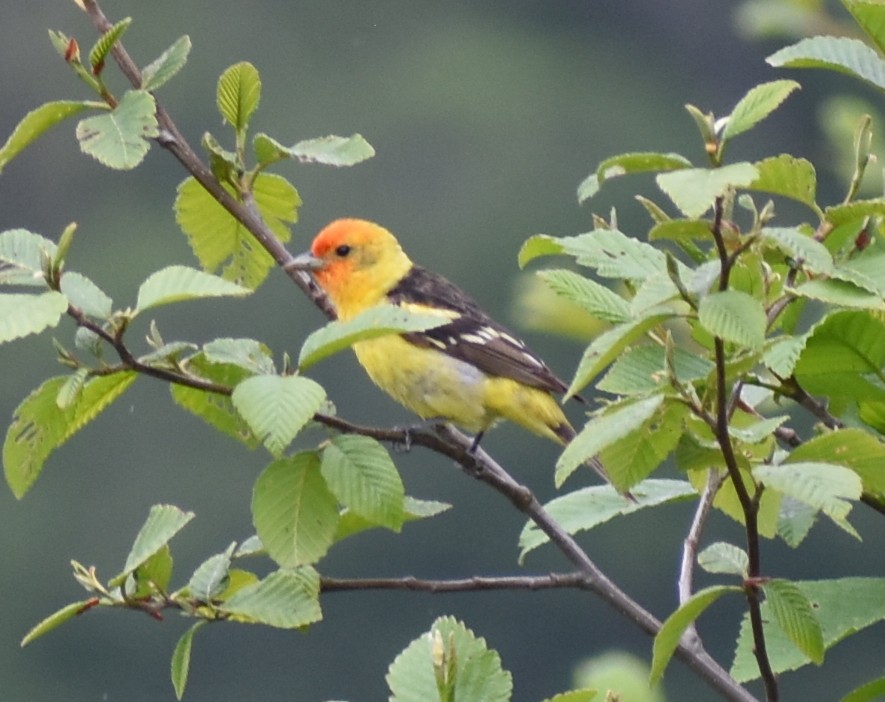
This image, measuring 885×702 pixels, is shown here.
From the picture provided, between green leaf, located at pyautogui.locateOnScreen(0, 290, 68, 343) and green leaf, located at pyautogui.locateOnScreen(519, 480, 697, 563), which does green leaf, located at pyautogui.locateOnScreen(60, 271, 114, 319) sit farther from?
green leaf, located at pyautogui.locateOnScreen(519, 480, 697, 563)

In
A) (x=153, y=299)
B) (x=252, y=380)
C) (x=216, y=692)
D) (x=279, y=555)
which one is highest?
(x=153, y=299)

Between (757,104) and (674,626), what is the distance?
0.49 m

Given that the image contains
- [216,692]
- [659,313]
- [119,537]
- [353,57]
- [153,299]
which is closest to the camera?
[659,313]

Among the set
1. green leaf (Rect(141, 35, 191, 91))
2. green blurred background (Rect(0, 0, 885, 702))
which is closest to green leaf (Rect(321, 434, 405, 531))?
green leaf (Rect(141, 35, 191, 91))

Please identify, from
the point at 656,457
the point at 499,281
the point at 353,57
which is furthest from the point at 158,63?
the point at 353,57

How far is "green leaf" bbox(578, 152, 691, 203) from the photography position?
5.25 ft

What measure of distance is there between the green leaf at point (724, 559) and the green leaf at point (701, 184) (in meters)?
0.58

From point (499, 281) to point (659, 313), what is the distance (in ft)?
75.0

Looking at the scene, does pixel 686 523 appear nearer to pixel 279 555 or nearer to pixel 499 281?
pixel 499 281

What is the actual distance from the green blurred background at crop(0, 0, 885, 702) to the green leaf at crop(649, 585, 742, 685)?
1614cm

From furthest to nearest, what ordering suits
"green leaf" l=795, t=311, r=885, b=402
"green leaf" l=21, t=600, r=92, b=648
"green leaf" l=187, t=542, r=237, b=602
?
"green leaf" l=187, t=542, r=237, b=602
"green leaf" l=21, t=600, r=92, b=648
"green leaf" l=795, t=311, r=885, b=402

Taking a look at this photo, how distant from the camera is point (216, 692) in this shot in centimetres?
2602

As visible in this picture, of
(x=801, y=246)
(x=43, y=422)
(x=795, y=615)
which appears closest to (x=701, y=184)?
(x=801, y=246)

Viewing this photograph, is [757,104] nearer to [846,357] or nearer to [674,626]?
[846,357]
